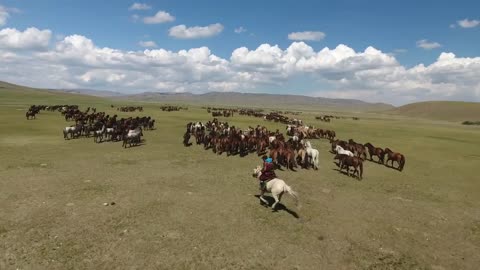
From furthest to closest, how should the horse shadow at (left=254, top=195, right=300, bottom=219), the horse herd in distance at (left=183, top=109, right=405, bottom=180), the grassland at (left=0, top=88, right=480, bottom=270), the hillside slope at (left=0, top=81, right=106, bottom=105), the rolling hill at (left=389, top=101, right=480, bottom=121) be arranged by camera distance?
the rolling hill at (left=389, top=101, right=480, bottom=121) → the hillside slope at (left=0, top=81, right=106, bottom=105) → the horse herd in distance at (left=183, top=109, right=405, bottom=180) → the horse shadow at (left=254, top=195, right=300, bottom=219) → the grassland at (left=0, top=88, right=480, bottom=270)

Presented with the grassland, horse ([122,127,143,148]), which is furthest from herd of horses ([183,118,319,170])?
horse ([122,127,143,148])

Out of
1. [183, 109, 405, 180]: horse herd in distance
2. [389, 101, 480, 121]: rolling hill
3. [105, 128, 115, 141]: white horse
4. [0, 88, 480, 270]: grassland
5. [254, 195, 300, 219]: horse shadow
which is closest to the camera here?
[0, 88, 480, 270]: grassland

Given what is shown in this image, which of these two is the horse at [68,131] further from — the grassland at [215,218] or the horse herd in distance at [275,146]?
the grassland at [215,218]

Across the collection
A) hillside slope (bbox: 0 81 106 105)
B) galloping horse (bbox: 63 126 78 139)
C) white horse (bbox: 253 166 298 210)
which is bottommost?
white horse (bbox: 253 166 298 210)

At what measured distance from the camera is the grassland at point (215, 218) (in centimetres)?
818

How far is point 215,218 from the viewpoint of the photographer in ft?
34.5

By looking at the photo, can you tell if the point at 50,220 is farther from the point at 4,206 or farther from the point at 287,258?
the point at 287,258

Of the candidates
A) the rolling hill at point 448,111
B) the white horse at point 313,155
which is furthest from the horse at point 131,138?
the rolling hill at point 448,111

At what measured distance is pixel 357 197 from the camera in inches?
534

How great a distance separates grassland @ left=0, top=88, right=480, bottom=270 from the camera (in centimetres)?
818

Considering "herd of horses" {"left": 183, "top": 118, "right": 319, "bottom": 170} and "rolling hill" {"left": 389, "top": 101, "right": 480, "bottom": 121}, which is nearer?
"herd of horses" {"left": 183, "top": 118, "right": 319, "bottom": 170}

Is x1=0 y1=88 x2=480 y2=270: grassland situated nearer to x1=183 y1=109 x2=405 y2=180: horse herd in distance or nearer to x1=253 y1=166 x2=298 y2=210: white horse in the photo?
x1=253 y1=166 x2=298 y2=210: white horse

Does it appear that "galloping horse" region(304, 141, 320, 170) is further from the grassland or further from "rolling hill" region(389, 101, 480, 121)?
"rolling hill" region(389, 101, 480, 121)

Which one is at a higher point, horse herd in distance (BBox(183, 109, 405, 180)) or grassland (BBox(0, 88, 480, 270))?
horse herd in distance (BBox(183, 109, 405, 180))
